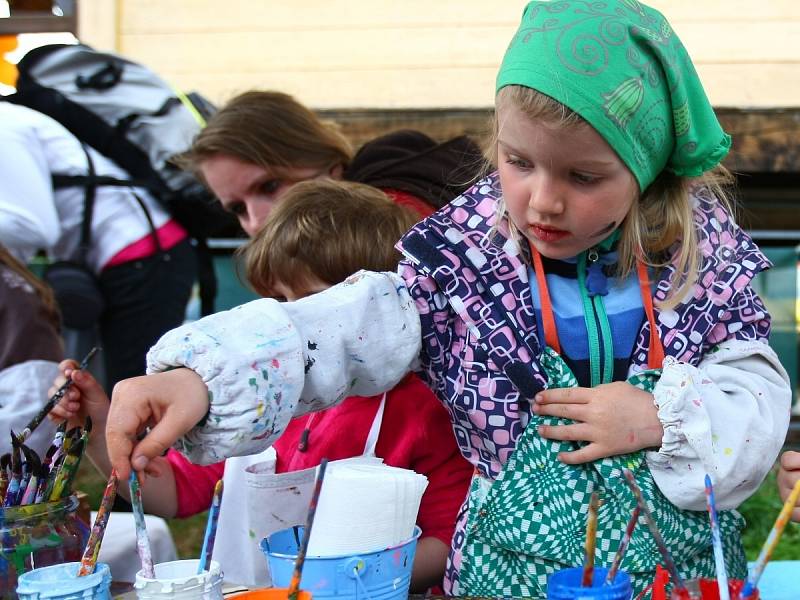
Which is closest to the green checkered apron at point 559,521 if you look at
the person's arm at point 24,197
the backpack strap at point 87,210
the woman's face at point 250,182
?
the woman's face at point 250,182

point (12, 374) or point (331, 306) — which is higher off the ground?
point (331, 306)

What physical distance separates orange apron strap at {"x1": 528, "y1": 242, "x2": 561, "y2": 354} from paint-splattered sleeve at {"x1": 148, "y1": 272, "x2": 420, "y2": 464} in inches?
8.1

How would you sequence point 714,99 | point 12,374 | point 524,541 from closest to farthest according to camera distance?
point 524,541 < point 12,374 < point 714,99

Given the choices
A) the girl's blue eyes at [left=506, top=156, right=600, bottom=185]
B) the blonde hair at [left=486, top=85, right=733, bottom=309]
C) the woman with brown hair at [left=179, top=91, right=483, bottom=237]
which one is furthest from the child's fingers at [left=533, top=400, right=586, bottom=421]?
the woman with brown hair at [left=179, top=91, right=483, bottom=237]

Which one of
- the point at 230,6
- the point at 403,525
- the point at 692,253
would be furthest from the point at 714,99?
the point at 403,525

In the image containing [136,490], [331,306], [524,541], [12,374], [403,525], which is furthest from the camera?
[12,374]

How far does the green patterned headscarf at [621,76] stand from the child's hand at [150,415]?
2.10 feet

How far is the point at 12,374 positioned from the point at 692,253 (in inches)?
69.0

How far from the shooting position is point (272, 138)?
107 inches

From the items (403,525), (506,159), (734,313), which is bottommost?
(403,525)

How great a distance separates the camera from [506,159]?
1.44m

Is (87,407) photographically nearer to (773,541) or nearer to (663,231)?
(663,231)

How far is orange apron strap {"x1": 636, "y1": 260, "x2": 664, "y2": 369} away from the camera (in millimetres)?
1484

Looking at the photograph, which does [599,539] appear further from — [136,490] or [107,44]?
[107,44]
